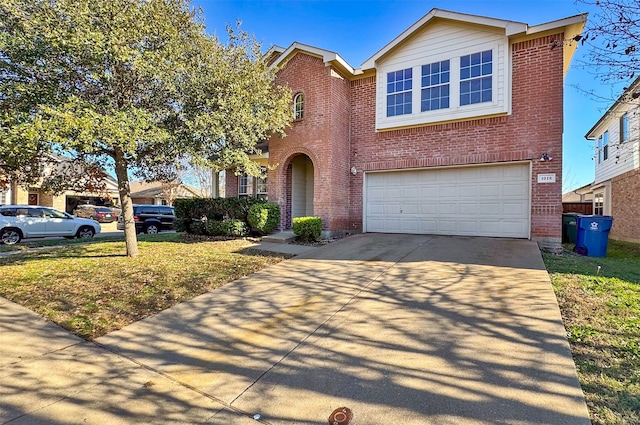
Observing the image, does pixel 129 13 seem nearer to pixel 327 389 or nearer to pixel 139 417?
pixel 139 417

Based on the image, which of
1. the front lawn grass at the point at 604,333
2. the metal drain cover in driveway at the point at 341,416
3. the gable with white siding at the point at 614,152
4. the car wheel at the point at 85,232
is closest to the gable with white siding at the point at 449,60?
the front lawn grass at the point at 604,333

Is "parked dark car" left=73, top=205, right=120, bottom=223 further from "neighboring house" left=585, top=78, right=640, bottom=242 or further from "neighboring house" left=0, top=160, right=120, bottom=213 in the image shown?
"neighboring house" left=585, top=78, right=640, bottom=242

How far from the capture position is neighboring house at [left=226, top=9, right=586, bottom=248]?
9.55 meters

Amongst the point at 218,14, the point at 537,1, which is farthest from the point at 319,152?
the point at 537,1

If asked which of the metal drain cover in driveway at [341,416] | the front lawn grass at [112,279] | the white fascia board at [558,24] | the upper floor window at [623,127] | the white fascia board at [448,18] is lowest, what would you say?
the metal drain cover in driveway at [341,416]

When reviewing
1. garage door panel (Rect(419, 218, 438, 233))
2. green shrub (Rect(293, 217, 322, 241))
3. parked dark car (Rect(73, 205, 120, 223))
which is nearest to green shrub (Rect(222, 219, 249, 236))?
green shrub (Rect(293, 217, 322, 241))

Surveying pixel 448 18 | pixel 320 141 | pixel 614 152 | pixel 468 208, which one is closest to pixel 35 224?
pixel 320 141

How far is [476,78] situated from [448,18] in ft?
7.03

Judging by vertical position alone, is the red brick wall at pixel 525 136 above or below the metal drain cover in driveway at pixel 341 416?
above

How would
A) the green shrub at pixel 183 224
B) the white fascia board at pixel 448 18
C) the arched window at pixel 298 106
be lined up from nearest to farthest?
the white fascia board at pixel 448 18
the arched window at pixel 298 106
the green shrub at pixel 183 224

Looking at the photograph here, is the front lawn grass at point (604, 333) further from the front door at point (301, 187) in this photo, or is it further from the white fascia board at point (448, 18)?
the front door at point (301, 187)

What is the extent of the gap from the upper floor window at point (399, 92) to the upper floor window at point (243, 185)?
6771 mm

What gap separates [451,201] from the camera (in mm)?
10867

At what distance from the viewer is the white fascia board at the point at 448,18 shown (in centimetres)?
955
